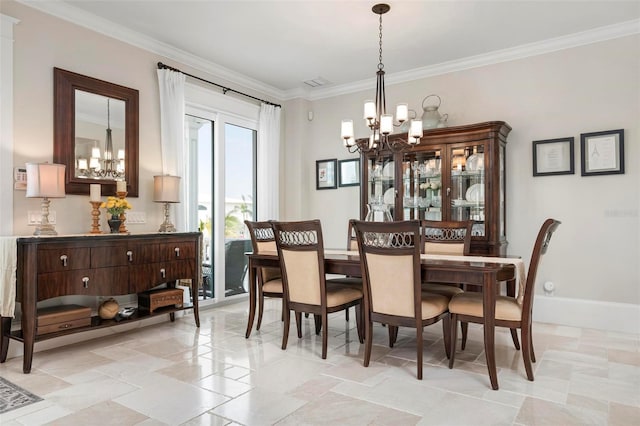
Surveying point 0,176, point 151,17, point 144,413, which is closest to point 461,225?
point 144,413

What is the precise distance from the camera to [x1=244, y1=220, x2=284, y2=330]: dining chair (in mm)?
3601

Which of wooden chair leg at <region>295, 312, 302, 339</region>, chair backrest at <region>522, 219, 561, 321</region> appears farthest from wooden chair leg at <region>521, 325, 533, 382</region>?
wooden chair leg at <region>295, 312, 302, 339</region>

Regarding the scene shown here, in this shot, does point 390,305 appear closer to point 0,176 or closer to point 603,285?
point 603,285

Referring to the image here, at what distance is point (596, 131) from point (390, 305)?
2.85 meters

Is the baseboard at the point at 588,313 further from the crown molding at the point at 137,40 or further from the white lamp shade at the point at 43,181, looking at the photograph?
the white lamp shade at the point at 43,181

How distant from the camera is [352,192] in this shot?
5492mm

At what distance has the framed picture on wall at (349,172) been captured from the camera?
5.43 meters

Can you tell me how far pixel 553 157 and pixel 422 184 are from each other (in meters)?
1.30

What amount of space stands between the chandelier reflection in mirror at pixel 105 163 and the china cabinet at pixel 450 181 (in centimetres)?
237

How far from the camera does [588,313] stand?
398 cm

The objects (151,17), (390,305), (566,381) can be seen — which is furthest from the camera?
(151,17)

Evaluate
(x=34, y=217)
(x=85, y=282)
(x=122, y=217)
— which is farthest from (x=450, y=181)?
(x=34, y=217)

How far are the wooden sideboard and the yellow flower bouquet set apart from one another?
13.0 inches

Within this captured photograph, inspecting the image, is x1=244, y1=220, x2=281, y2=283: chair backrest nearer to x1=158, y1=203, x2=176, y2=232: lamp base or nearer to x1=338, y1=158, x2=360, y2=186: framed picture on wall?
x1=158, y1=203, x2=176, y2=232: lamp base
